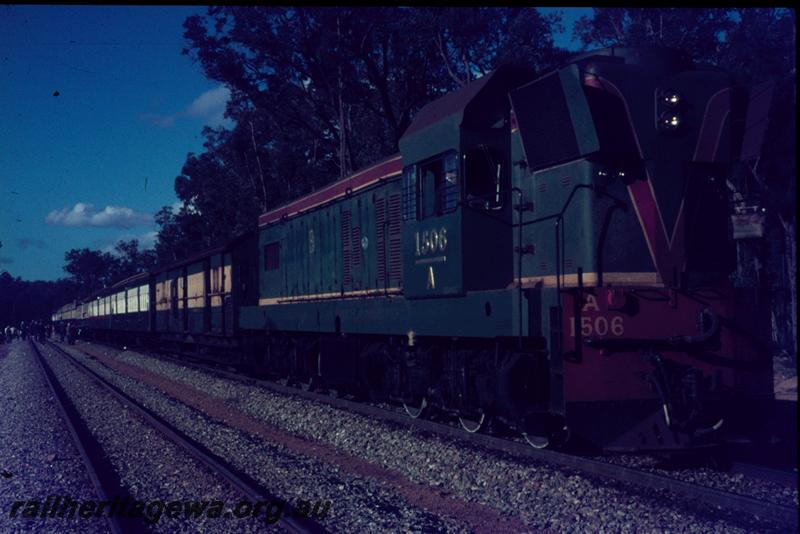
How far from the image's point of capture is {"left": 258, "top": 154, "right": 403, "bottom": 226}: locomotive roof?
35.6 feet

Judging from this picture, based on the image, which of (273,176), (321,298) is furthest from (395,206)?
(273,176)

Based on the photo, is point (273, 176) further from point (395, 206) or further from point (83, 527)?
point (83, 527)

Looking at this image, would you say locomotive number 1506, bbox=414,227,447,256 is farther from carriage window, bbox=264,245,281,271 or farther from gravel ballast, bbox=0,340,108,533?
carriage window, bbox=264,245,281,271

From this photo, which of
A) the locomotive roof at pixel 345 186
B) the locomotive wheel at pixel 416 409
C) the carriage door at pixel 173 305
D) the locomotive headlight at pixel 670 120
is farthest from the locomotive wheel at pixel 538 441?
the carriage door at pixel 173 305

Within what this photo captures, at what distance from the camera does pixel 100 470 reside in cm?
837

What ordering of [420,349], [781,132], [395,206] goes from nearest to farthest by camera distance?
[420,349] → [395,206] → [781,132]

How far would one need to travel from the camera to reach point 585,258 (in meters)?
7.36

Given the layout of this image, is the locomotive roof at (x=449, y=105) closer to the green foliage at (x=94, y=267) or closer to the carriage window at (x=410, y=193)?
the carriage window at (x=410, y=193)

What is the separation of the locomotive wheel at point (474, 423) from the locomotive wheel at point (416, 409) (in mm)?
794

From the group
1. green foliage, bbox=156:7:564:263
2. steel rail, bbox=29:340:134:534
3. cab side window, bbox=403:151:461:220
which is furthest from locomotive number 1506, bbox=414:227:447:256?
green foliage, bbox=156:7:564:263

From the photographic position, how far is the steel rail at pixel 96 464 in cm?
612

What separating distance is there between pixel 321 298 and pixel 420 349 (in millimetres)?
4263

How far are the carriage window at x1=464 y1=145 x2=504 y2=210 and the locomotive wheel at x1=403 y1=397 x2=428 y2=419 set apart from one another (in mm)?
3053

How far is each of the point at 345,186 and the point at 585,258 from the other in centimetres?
624
